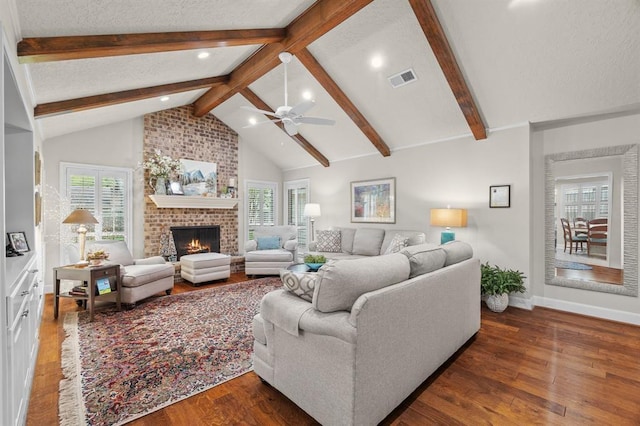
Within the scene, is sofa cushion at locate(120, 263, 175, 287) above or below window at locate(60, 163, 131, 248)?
below

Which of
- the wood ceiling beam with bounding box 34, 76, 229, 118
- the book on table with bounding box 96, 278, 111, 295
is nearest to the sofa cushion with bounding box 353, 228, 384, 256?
the wood ceiling beam with bounding box 34, 76, 229, 118

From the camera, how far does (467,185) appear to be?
4.73 m

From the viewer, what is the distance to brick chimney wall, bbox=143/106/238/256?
581 centimetres

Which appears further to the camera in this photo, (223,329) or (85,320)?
(85,320)

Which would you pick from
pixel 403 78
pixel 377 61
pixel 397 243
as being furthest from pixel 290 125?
pixel 397 243

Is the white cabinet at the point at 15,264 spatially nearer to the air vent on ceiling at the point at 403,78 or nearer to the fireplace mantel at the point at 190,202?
the fireplace mantel at the point at 190,202

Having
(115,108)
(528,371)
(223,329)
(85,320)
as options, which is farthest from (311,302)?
(115,108)

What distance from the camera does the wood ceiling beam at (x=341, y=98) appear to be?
164 inches

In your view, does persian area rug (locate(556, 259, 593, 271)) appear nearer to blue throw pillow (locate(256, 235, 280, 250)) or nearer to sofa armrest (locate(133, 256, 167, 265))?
blue throw pillow (locate(256, 235, 280, 250))

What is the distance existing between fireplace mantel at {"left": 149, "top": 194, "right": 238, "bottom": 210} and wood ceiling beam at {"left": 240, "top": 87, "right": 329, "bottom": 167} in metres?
1.99

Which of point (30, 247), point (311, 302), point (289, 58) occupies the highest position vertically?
point (289, 58)

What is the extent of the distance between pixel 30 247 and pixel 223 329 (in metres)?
1.95

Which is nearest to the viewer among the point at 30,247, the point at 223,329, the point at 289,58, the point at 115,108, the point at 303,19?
the point at 30,247

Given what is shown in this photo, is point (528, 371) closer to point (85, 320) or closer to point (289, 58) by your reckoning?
point (289, 58)
